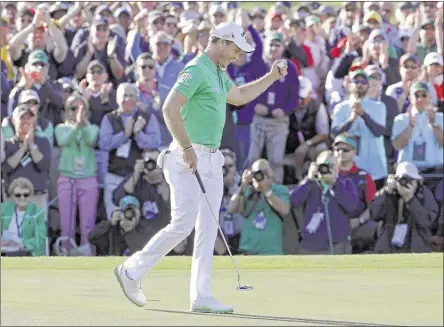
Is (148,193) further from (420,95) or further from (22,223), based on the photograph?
(420,95)

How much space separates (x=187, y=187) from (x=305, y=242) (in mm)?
5934

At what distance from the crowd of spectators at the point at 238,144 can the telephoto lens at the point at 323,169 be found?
0.03 feet

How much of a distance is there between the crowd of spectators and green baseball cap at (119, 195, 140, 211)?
14 millimetres

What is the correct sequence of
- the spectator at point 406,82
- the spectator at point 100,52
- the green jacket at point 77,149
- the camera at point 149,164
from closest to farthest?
the camera at point 149,164
the green jacket at point 77,149
the spectator at point 406,82
the spectator at point 100,52

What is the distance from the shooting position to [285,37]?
16078mm

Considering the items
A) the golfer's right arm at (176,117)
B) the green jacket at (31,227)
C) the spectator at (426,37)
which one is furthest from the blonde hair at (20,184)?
the golfer's right arm at (176,117)

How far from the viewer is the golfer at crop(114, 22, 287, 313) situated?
7.48 m

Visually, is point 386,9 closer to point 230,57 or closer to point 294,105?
point 294,105

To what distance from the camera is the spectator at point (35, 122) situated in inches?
545

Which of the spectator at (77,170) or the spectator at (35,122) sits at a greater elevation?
the spectator at (35,122)

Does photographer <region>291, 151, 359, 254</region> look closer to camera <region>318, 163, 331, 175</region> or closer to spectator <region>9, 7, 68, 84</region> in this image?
camera <region>318, 163, 331, 175</region>

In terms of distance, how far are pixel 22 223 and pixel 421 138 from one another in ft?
14.5

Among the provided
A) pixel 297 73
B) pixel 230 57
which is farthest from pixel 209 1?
pixel 230 57

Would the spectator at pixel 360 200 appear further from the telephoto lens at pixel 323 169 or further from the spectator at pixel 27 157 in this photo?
the spectator at pixel 27 157
